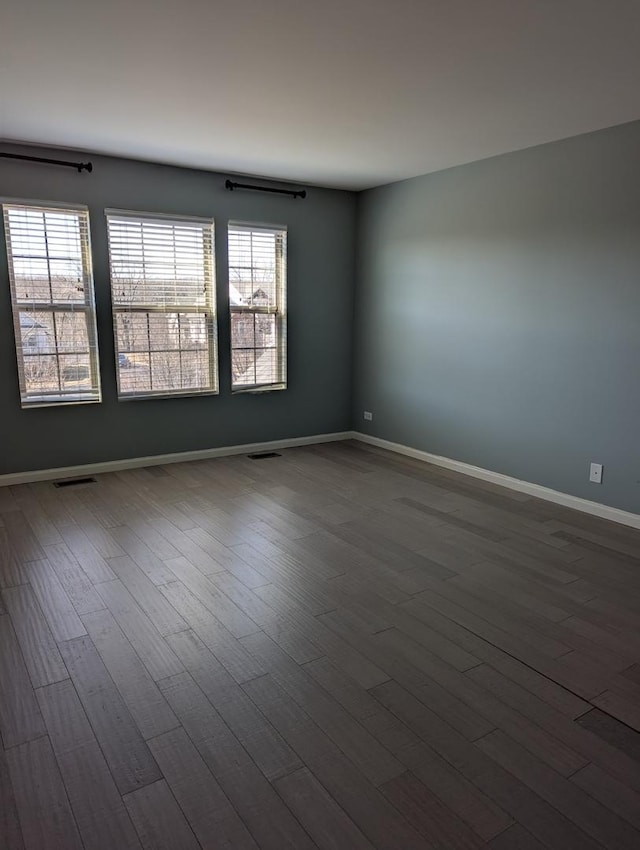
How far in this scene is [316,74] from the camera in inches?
107

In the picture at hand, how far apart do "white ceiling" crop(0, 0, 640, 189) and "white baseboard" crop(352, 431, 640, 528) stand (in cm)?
243

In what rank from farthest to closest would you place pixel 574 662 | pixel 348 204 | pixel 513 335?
pixel 348 204 < pixel 513 335 < pixel 574 662

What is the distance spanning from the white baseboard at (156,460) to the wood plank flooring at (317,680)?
2.04ft

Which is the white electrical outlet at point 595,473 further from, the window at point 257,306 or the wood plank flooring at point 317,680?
the window at point 257,306

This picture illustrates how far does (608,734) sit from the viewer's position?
1.89 m

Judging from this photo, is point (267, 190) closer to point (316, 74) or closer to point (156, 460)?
point (316, 74)

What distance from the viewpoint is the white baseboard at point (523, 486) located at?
3754 mm

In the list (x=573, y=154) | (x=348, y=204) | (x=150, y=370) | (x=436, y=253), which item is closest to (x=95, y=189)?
(x=150, y=370)

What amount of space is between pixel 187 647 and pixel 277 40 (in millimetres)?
2564

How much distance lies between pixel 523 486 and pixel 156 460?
3075 millimetres

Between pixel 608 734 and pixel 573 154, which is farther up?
pixel 573 154

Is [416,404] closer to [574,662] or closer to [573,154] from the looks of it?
[573,154]

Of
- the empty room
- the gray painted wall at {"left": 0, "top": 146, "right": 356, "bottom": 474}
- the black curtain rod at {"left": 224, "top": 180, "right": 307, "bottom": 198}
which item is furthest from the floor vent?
the black curtain rod at {"left": 224, "top": 180, "right": 307, "bottom": 198}

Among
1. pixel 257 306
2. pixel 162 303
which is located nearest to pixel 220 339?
pixel 257 306
